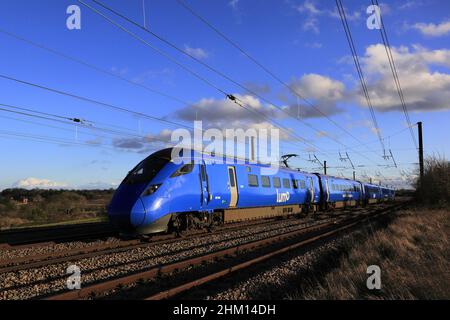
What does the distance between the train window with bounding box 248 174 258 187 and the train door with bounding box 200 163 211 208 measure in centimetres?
402

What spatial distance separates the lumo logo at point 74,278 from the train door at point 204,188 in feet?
20.9

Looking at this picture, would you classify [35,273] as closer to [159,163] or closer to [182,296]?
[182,296]

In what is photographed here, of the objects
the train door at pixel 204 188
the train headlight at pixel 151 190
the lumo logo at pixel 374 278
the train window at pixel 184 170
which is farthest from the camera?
the train door at pixel 204 188

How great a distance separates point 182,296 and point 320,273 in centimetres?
370

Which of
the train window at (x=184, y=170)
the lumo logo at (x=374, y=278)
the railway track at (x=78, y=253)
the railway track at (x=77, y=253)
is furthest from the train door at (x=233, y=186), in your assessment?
the lumo logo at (x=374, y=278)

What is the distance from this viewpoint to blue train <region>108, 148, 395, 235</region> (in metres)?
13.4

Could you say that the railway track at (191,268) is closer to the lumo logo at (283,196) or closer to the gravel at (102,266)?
the gravel at (102,266)

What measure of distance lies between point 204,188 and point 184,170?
1.40 meters

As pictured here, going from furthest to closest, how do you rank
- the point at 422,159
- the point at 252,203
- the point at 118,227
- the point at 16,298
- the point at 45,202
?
the point at 45,202 → the point at 422,159 → the point at 252,203 → the point at 118,227 → the point at 16,298

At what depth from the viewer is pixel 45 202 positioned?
4081cm

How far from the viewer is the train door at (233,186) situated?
58.3 ft

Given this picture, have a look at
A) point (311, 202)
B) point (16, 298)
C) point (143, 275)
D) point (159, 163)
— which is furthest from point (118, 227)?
point (311, 202)

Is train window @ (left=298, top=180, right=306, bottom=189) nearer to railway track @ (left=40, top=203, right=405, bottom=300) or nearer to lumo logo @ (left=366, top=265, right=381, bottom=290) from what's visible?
railway track @ (left=40, top=203, right=405, bottom=300)
